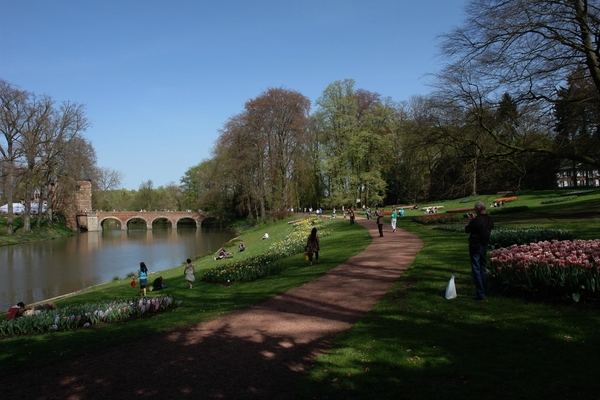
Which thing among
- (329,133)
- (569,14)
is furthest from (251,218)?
(569,14)

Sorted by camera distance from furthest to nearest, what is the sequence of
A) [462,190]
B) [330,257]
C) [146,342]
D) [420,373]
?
[462,190] → [330,257] → [146,342] → [420,373]

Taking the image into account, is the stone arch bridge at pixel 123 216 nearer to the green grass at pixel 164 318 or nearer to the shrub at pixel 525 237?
the green grass at pixel 164 318

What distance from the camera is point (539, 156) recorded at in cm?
1897

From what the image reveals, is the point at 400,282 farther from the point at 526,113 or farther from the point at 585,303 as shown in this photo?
the point at 526,113

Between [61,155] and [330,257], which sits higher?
[61,155]

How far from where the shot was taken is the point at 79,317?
9.20 m

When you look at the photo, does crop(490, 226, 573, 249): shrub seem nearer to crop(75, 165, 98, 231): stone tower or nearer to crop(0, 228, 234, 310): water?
crop(0, 228, 234, 310): water

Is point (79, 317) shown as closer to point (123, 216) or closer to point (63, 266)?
point (63, 266)

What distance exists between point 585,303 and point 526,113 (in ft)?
39.6

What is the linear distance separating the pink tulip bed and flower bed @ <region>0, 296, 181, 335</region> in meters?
7.51

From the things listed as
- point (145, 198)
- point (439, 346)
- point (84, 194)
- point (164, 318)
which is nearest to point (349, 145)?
point (164, 318)

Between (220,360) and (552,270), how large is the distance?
552 centimetres

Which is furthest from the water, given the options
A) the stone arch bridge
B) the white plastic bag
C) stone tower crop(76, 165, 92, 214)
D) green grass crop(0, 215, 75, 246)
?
stone tower crop(76, 165, 92, 214)

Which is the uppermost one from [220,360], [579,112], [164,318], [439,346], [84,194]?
[84,194]
